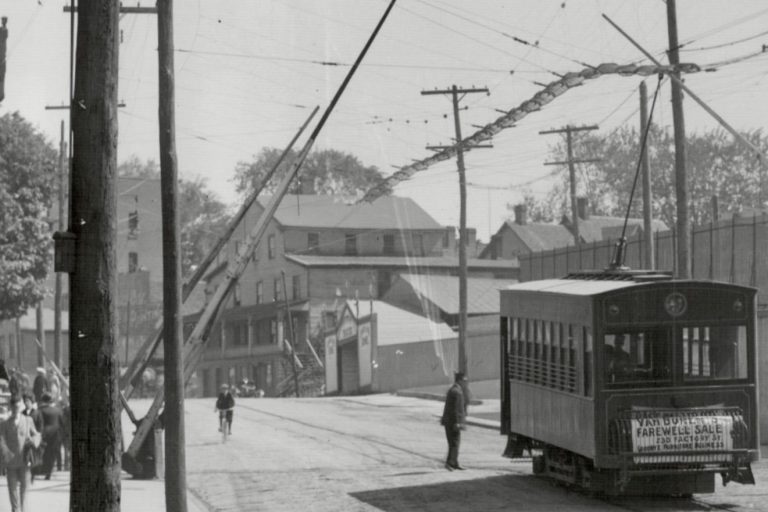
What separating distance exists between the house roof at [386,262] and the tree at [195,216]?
32.7 m

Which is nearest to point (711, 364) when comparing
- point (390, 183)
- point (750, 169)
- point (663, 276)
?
point (663, 276)

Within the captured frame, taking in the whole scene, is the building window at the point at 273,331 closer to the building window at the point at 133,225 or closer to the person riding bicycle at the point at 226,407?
the building window at the point at 133,225

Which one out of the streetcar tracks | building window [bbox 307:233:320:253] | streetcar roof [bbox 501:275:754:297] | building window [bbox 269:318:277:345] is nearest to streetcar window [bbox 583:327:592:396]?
streetcar roof [bbox 501:275:754:297]

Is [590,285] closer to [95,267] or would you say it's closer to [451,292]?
[95,267]

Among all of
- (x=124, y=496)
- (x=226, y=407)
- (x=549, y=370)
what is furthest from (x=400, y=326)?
(x=549, y=370)

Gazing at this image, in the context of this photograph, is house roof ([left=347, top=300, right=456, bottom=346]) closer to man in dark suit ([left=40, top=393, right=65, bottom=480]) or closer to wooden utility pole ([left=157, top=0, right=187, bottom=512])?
man in dark suit ([left=40, top=393, right=65, bottom=480])

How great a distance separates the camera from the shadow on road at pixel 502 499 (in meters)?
18.6

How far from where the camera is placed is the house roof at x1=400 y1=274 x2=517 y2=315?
72.2 meters

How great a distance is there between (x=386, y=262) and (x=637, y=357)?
6421cm

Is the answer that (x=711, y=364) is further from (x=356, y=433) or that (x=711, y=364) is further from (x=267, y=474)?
(x=356, y=433)

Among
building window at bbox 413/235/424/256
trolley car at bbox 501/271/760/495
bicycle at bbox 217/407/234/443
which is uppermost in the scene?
building window at bbox 413/235/424/256

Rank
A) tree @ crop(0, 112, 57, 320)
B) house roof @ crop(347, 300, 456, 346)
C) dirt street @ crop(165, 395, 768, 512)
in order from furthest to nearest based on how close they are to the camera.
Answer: house roof @ crop(347, 300, 456, 346) < tree @ crop(0, 112, 57, 320) < dirt street @ crop(165, 395, 768, 512)

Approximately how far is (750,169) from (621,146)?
9.46 meters

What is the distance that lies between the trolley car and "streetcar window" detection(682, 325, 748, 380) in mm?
14
